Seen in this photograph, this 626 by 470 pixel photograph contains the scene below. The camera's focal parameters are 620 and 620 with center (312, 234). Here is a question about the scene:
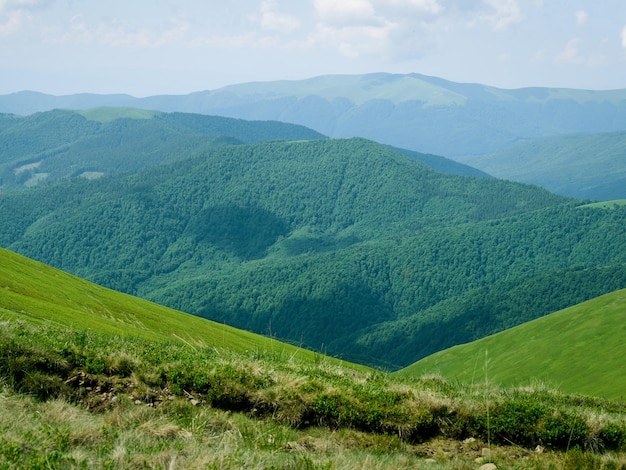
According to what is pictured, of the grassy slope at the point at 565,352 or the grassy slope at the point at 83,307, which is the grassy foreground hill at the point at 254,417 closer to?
the grassy slope at the point at 83,307

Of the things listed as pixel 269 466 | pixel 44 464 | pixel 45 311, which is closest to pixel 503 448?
pixel 269 466

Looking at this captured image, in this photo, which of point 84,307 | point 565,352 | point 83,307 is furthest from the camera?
point 565,352

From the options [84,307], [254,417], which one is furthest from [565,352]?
[254,417]

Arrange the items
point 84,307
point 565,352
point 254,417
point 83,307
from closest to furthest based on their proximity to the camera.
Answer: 1. point 254,417
2. point 83,307
3. point 84,307
4. point 565,352

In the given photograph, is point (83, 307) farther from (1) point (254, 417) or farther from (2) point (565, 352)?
(2) point (565, 352)

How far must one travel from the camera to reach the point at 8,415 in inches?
449

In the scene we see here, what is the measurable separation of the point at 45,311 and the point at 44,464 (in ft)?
92.7

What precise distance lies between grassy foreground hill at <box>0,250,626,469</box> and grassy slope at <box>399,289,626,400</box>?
162 feet

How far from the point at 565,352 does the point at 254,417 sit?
91827 mm

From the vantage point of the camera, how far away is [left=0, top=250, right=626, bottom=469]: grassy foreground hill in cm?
1061

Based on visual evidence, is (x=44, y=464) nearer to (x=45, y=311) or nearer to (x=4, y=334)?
(x=4, y=334)

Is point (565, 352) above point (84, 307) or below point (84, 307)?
below

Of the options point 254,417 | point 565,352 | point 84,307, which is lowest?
point 565,352

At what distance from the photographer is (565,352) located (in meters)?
95.3
